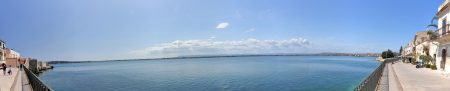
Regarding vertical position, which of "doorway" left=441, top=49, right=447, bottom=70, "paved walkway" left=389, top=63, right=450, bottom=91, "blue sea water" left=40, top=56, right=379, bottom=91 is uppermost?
"doorway" left=441, top=49, right=447, bottom=70

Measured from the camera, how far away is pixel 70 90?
3519cm

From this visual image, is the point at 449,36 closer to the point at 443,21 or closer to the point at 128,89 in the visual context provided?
the point at 443,21

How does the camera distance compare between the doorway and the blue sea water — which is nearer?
the doorway

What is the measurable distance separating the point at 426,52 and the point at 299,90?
21.2 metres

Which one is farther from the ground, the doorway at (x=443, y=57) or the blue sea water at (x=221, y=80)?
the doorway at (x=443, y=57)

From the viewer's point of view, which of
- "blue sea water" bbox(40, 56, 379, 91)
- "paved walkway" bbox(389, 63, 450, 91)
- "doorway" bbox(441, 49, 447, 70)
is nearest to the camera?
"paved walkway" bbox(389, 63, 450, 91)

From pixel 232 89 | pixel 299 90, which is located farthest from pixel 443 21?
pixel 232 89

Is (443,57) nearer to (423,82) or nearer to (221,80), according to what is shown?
(423,82)

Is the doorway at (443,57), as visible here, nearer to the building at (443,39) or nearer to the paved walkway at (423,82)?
the building at (443,39)

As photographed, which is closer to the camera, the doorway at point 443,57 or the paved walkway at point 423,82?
the paved walkway at point 423,82

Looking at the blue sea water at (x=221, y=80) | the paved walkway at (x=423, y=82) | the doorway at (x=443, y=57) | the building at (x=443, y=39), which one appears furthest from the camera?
the blue sea water at (x=221, y=80)

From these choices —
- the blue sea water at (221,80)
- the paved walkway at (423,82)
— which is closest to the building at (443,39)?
the paved walkway at (423,82)

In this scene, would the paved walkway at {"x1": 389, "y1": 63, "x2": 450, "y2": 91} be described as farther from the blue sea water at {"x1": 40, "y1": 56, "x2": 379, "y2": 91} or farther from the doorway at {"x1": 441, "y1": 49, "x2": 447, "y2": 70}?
the blue sea water at {"x1": 40, "y1": 56, "x2": 379, "y2": 91}

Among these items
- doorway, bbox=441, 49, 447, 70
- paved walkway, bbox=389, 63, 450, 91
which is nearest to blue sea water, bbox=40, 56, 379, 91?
paved walkway, bbox=389, 63, 450, 91
